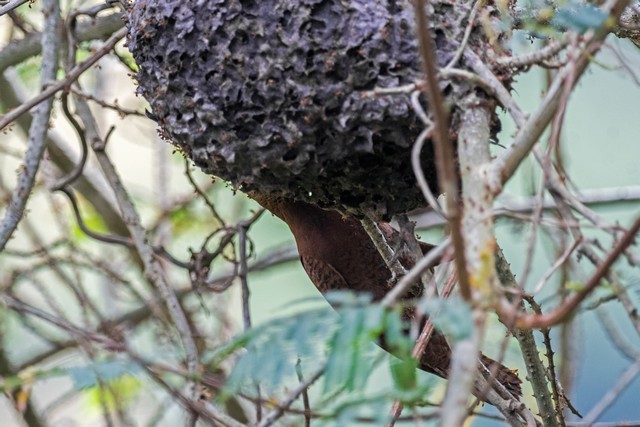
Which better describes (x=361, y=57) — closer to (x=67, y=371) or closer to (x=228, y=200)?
(x=67, y=371)

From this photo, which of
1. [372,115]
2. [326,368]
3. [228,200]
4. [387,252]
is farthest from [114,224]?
[326,368]

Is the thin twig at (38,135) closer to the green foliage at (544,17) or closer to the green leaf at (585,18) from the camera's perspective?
the green foliage at (544,17)

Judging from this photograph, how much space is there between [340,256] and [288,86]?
54 cm

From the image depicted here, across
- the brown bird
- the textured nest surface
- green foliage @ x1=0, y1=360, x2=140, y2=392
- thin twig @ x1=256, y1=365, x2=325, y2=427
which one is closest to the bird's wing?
the brown bird

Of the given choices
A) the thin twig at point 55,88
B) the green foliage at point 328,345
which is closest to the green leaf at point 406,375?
the green foliage at point 328,345

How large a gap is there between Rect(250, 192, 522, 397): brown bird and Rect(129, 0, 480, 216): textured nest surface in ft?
0.91

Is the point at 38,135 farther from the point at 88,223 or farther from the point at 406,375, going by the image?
the point at 88,223

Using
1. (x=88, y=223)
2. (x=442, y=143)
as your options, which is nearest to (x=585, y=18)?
(x=442, y=143)

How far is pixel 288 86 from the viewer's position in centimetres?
159

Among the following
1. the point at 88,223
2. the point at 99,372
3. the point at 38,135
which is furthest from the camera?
the point at 88,223

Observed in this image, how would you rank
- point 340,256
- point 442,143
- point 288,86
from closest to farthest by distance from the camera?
point 442,143 → point 288,86 → point 340,256

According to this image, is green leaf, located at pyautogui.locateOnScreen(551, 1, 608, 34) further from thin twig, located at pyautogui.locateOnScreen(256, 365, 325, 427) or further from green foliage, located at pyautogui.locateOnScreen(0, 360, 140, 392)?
green foliage, located at pyautogui.locateOnScreen(0, 360, 140, 392)

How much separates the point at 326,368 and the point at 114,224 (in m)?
2.68

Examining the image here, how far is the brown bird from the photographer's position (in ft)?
6.63
